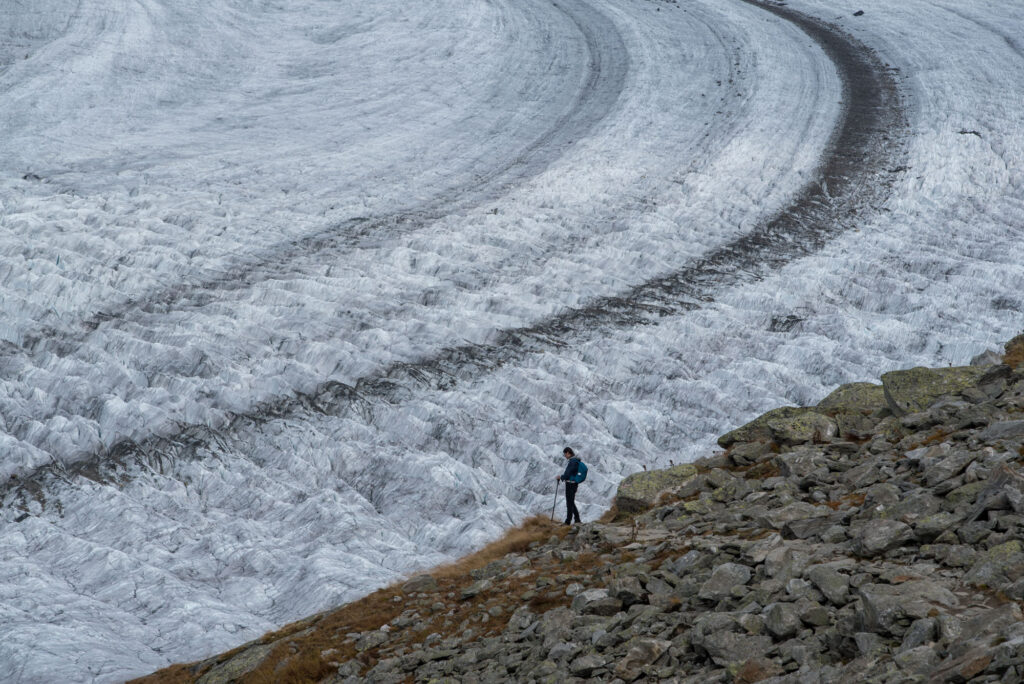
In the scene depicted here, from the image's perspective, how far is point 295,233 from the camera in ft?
57.5

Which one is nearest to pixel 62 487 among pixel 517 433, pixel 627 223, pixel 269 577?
pixel 269 577

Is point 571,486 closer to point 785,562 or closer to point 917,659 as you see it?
point 785,562

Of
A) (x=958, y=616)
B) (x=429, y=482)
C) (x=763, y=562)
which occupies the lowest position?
(x=429, y=482)

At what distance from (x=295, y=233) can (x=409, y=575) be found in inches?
351

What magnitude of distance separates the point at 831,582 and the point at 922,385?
5.73 meters

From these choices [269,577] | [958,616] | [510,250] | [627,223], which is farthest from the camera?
[627,223]

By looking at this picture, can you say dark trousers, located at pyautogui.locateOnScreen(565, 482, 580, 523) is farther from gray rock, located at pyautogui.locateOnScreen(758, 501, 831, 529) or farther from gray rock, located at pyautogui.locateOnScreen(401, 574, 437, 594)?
gray rock, located at pyautogui.locateOnScreen(758, 501, 831, 529)

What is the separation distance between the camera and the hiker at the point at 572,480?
36.8 feet

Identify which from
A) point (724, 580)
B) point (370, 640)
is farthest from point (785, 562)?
point (370, 640)

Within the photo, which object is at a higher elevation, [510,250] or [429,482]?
[510,250]

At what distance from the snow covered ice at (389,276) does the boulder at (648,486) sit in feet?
2.11

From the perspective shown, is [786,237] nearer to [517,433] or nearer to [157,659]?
[517,433]

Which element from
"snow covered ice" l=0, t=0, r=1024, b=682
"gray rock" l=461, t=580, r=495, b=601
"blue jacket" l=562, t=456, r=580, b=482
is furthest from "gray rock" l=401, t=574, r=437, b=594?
"blue jacket" l=562, t=456, r=580, b=482

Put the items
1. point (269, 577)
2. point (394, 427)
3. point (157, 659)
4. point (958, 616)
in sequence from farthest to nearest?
1. point (394, 427)
2. point (269, 577)
3. point (157, 659)
4. point (958, 616)
